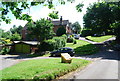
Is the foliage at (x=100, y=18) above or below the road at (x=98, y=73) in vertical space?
above

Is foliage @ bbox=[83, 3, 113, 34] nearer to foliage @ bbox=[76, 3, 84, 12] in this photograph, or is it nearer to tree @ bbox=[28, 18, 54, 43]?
tree @ bbox=[28, 18, 54, 43]

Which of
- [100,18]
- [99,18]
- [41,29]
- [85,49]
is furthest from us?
[99,18]

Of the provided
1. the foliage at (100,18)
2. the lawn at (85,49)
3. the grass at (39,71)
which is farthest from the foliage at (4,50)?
the grass at (39,71)

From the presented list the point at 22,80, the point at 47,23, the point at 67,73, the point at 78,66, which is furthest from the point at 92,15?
the point at 22,80

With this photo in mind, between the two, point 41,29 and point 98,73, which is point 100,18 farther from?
point 98,73

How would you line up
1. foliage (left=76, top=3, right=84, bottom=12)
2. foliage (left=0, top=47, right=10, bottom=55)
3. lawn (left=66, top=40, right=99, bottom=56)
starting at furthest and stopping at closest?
foliage (left=0, top=47, right=10, bottom=55) → lawn (left=66, top=40, right=99, bottom=56) → foliage (left=76, top=3, right=84, bottom=12)

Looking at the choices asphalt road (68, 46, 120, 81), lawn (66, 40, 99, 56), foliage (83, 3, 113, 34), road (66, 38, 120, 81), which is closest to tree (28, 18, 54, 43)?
lawn (66, 40, 99, 56)

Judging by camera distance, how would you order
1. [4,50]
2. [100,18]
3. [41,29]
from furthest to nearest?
[100,18], [4,50], [41,29]

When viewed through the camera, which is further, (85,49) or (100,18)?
(100,18)

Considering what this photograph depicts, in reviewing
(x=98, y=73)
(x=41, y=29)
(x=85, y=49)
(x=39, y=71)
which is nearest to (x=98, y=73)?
(x=98, y=73)

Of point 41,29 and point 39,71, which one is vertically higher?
point 41,29

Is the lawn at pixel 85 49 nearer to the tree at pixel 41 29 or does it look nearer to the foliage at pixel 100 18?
the foliage at pixel 100 18

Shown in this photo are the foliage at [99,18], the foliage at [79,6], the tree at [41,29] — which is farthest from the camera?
the foliage at [99,18]

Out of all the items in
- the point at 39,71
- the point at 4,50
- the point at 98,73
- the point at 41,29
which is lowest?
the point at 4,50
